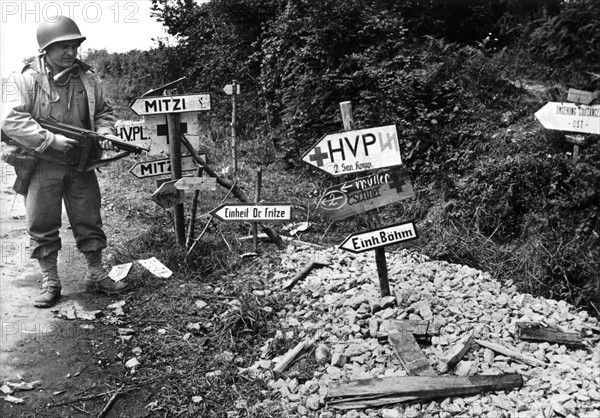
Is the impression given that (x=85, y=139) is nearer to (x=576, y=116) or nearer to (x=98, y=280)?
(x=98, y=280)

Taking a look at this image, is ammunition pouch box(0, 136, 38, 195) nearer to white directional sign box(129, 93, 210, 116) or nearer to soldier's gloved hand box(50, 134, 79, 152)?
soldier's gloved hand box(50, 134, 79, 152)

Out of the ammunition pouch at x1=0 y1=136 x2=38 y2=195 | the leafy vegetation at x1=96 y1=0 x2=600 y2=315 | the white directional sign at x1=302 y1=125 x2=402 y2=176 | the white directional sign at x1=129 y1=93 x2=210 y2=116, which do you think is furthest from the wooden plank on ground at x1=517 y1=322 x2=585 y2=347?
the ammunition pouch at x1=0 y1=136 x2=38 y2=195

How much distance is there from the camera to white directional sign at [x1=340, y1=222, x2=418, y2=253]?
4543mm

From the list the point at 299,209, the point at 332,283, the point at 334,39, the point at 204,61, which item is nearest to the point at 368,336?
the point at 332,283

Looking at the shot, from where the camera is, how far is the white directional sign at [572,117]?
20.0ft

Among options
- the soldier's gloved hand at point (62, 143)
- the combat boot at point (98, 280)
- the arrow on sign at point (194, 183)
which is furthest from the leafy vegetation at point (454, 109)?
the soldier's gloved hand at point (62, 143)

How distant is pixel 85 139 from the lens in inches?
200

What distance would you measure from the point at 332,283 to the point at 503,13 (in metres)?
6.92

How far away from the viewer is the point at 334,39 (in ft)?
30.2

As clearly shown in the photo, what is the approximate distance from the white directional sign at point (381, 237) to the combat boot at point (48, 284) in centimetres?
289

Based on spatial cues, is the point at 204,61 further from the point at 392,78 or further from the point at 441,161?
the point at 441,161

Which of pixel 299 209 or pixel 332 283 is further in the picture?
pixel 299 209

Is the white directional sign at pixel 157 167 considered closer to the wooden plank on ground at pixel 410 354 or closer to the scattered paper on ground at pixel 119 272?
the scattered paper on ground at pixel 119 272

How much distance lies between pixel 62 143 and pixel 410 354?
343 cm
